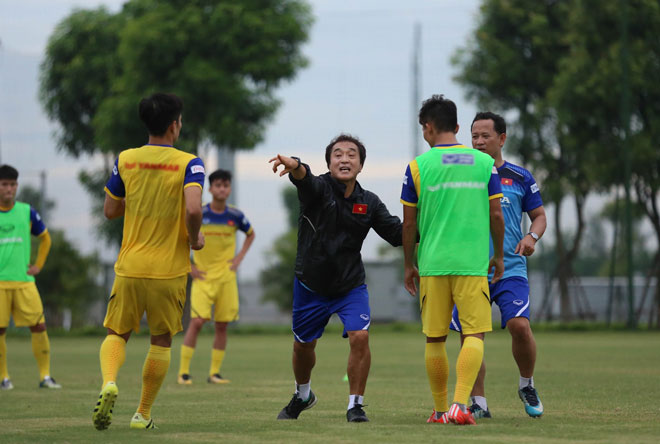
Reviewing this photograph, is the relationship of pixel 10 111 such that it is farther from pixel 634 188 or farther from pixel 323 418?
pixel 323 418

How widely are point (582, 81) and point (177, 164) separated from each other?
2419 centimetres

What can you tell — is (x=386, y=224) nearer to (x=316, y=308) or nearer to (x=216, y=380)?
(x=316, y=308)

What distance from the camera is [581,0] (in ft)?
96.1

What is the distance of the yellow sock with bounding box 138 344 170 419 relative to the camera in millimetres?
6766

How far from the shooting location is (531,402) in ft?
24.0

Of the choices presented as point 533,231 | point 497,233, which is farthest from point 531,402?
point 497,233

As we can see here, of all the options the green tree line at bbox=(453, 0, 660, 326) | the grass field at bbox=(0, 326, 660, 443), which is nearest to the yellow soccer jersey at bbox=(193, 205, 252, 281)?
the grass field at bbox=(0, 326, 660, 443)

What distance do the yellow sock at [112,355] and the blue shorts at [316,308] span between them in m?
1.23

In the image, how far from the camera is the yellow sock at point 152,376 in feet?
22.2

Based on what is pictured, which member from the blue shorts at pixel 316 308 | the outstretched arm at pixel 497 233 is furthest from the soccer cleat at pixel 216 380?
the outstretched arm at pixel 497 233

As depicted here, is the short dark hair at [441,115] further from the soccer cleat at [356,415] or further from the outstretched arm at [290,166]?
the soccer cleat at [356,415]

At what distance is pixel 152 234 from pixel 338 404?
2.80 metres

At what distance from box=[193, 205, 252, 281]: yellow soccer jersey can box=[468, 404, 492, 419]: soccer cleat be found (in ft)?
20.5

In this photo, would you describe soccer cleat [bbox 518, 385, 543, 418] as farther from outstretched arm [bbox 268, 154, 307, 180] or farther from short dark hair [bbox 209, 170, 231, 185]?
short dark hair [bbox 209, 170, 231, 185]
